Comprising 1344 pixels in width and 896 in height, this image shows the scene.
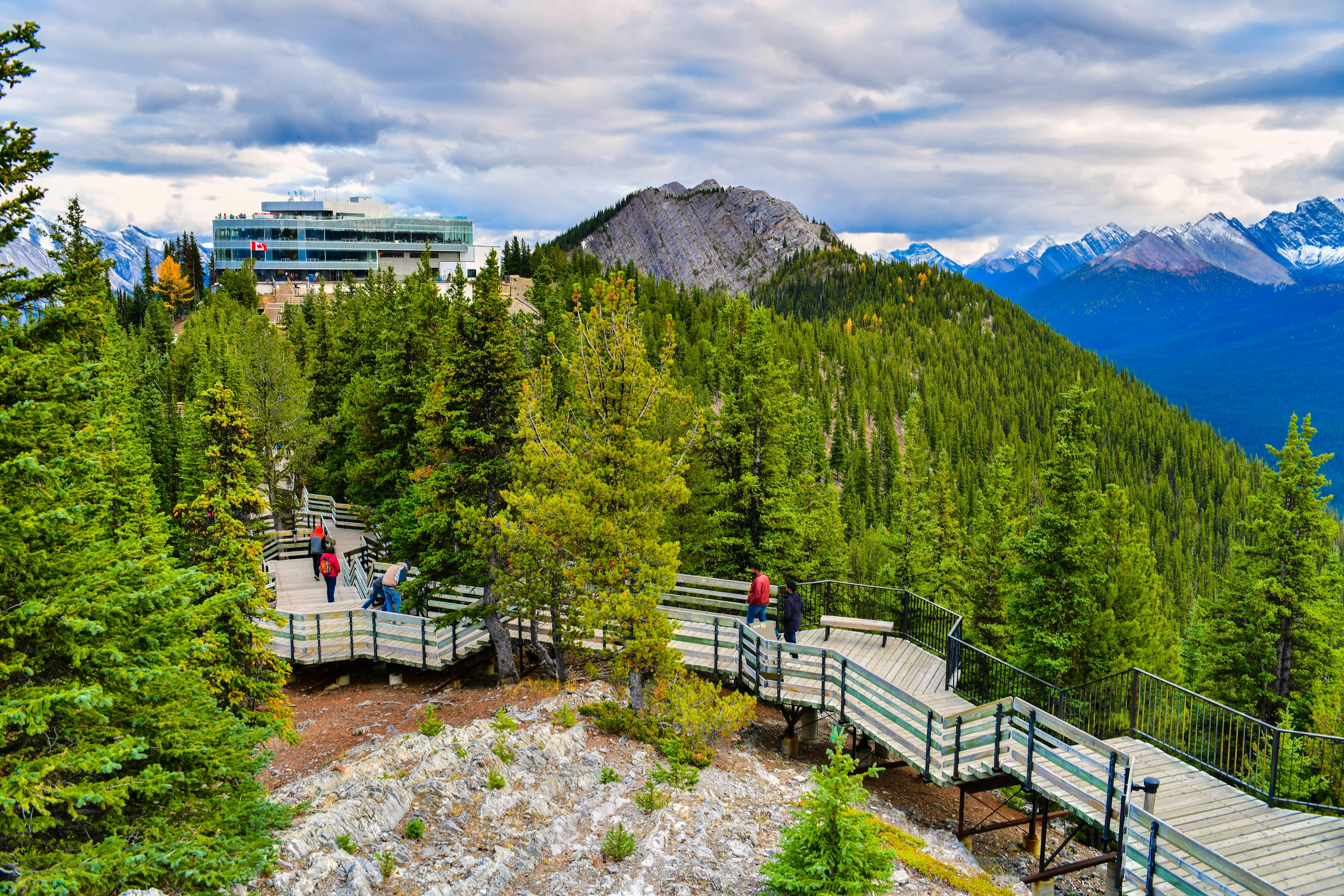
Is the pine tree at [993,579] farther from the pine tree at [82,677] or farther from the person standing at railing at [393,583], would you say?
the pine tree at [82,677]

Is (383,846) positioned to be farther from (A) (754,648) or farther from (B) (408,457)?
(B) (408,457)

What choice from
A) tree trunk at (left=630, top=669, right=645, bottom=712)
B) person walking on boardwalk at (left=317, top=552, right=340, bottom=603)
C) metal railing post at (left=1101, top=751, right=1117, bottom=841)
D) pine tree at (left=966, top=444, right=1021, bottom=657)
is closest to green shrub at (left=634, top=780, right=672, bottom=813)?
tree trunk at (left=630, top=669, right=645, bottom=712)

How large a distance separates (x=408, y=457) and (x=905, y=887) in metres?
22.8

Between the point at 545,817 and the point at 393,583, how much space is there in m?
12.6

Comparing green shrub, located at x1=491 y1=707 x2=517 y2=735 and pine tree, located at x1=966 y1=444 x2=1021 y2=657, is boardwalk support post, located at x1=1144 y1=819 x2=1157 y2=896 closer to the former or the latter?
green shrub, located at x1=491 y1=707 x2=517 y2=735

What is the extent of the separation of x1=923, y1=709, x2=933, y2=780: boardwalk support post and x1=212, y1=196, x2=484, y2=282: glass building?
125 metres

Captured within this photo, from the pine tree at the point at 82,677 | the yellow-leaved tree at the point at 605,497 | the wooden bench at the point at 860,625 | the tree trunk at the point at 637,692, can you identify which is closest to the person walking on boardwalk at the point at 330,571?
the yellow-leaved tree at the point at 605,497

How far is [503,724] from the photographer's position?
14.4 meters

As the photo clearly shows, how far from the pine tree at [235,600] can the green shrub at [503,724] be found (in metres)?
3.41

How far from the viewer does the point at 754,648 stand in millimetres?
16219

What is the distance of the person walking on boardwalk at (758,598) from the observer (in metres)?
17.9

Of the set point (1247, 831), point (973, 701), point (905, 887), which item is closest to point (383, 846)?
point (905, 887)

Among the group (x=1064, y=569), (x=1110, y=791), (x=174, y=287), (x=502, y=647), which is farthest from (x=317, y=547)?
(x=174, y=287)

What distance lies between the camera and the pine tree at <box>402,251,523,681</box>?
19.1m
